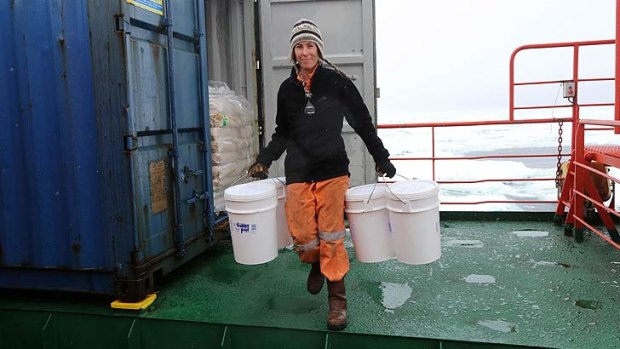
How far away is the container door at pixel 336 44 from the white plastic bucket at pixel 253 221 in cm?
281

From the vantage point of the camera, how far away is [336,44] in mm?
5957

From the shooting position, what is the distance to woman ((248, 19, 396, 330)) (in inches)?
129

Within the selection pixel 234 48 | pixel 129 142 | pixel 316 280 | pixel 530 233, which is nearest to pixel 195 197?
pixel 129 142

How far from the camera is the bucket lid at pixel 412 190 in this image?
3.13 metres

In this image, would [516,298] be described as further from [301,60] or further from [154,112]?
[154,112]

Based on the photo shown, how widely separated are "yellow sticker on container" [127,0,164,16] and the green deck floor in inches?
85.9

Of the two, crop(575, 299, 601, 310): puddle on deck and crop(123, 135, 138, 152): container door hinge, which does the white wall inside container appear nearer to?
crop(123, 135, 138, 152): container door hinge

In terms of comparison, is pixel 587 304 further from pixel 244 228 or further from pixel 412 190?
pixel 244 228

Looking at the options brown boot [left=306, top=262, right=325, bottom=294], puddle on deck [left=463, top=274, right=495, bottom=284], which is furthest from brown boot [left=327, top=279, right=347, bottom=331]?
puddle on deck [left=463, top=274, right=495, bottom=284]

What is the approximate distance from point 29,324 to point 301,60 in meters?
2.69

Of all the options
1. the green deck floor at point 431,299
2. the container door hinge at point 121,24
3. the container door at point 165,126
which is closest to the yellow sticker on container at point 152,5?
the container door at point 165,126

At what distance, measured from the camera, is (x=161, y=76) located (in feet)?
13.2

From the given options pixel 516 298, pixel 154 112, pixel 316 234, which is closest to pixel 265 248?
pixel 316 234

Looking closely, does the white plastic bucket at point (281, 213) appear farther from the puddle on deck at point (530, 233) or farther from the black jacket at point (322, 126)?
the puddle on deck at point (530, 233)
